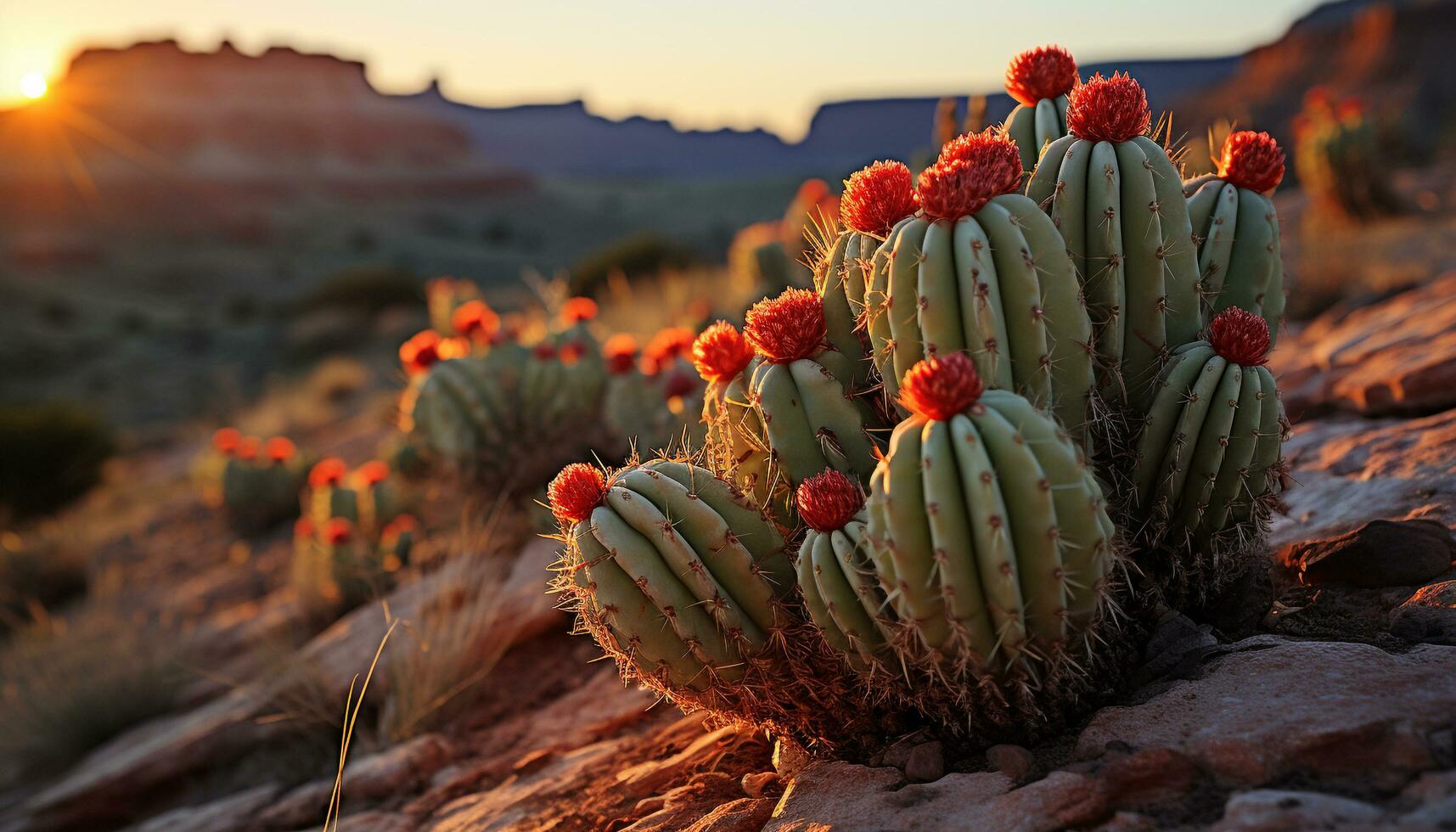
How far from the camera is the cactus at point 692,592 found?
260cm

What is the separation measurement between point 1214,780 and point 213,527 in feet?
34.9

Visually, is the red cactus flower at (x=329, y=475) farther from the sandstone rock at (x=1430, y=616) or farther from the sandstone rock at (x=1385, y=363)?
the sandstone rock at (x=1430, y=616)

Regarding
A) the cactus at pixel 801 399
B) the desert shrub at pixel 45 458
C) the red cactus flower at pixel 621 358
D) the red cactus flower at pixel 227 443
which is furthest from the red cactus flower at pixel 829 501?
the desert shrub at pixel 45 458

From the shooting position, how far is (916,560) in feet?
7.04

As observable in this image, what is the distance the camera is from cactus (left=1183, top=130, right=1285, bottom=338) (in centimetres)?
290

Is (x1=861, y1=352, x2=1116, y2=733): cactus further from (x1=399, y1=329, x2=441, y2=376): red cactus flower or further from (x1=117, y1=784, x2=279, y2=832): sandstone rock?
(x1=399, y1=329, x2=441, y2=376): red cactus flower

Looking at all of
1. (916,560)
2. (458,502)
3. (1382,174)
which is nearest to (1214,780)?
(916,560)

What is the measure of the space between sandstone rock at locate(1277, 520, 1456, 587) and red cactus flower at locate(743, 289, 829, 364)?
1.75 metres

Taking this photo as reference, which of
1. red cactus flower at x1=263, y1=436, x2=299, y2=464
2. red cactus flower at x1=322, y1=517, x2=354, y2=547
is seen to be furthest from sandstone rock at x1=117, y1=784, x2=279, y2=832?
red cactus flower at x1=263, y1=436, x2=299, y2=464

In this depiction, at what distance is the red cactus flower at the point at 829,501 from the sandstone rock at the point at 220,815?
327 centimetres

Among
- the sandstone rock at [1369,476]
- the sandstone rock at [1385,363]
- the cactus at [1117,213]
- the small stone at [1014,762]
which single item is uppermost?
the cactus at [1117,213]

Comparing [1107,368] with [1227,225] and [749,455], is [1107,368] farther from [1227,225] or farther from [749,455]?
[749,455]

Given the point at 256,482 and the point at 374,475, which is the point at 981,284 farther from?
the point at 256,482

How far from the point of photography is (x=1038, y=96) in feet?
9.75
